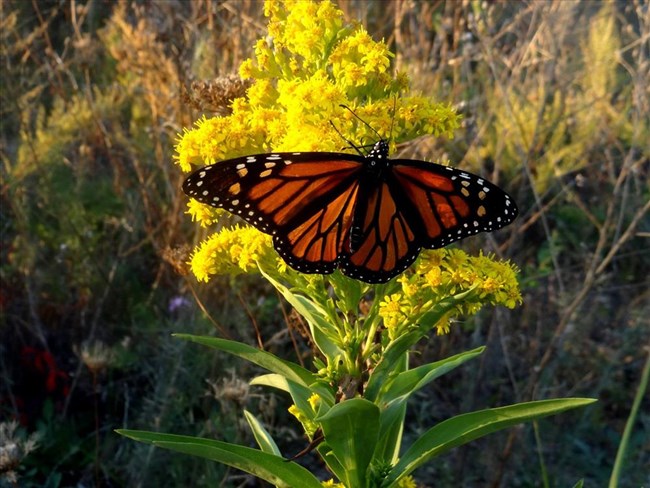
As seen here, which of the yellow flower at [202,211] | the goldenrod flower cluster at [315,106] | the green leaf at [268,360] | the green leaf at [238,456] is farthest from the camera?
the yellow flower at [202,211]

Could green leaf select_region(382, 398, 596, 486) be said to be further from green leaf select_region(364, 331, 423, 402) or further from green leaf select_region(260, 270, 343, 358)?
green leaf select_region(260, 270, 343, 358)

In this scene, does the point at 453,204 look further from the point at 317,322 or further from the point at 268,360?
the point at 268,360

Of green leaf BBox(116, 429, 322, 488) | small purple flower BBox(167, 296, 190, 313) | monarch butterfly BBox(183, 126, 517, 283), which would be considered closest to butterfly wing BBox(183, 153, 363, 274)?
monarch butterfly BBox(183, 126, 517, 283)

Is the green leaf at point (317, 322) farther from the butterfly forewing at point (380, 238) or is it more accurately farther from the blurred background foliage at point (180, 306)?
the blurred background foliage at point (180, 306)

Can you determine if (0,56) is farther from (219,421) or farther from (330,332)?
(330,332)

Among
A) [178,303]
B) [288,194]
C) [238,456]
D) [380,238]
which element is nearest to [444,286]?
[380,238]

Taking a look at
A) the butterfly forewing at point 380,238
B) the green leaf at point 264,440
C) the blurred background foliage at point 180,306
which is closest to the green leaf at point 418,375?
the butterfly forewing at point 380,238
